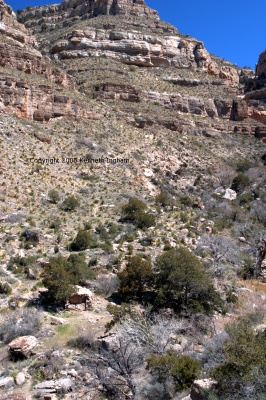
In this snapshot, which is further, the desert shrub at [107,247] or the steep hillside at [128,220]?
the desert shrub at [107,247]

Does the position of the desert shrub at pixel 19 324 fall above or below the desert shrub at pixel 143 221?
below

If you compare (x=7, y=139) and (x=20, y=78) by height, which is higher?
(x=20, y=78)

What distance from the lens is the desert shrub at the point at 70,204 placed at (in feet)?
74.5

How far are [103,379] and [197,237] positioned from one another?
46.7 ft

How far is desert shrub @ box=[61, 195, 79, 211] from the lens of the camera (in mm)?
22719

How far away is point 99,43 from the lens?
52188 mm

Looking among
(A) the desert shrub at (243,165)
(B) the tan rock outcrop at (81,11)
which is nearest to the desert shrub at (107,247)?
(A) the desert shrub at (243,165)

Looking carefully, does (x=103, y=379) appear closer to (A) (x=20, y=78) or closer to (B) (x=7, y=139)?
(B) (x=7, y=139)

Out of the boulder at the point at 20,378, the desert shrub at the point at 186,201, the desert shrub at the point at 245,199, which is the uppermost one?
the desert shrub at the point at 245,199

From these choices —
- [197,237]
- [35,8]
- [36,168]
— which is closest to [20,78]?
[36,168]

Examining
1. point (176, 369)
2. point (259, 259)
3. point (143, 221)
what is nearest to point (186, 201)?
point (143, 221)

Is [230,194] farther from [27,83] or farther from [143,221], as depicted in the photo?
[27,83]

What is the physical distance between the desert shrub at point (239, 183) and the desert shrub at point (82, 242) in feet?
64.1

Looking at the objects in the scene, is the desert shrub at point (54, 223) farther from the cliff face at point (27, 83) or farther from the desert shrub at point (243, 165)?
the desert shrub at point (243, 165)
